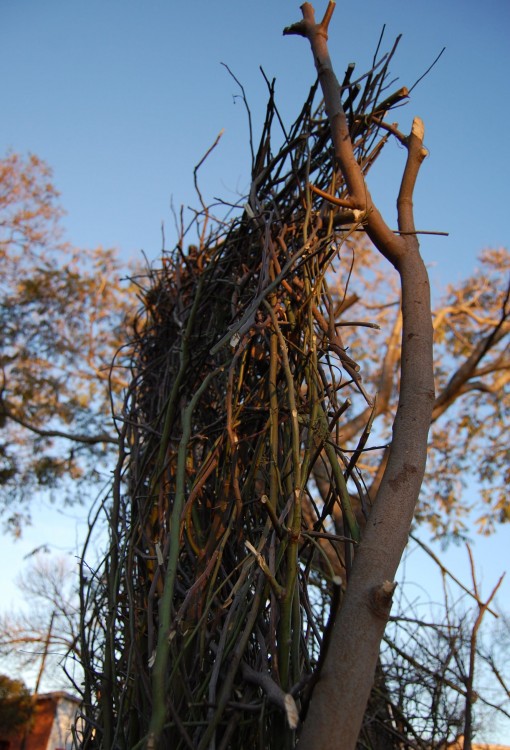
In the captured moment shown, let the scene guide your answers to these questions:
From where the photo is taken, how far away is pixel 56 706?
14.6 m

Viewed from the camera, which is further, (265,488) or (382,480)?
(265,488)

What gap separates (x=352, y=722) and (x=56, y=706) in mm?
15994

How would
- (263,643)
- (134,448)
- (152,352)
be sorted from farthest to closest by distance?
1. (152,352)
2. (134,448)
3. (263,643)

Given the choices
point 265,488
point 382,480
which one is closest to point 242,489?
point 265,488

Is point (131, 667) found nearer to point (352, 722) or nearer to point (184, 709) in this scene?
point (184, 709)

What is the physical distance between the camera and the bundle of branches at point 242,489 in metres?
1.07

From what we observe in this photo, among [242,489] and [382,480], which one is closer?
[382,480]

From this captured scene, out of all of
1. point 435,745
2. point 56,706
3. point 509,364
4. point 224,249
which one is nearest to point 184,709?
point 435,745

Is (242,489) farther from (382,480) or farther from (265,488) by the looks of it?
(382,480)

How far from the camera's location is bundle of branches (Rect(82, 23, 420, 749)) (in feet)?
3.51

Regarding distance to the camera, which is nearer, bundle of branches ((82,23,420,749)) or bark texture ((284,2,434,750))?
bark texture ((284,2,434,750))

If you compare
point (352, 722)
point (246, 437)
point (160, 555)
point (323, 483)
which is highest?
point (323, 483)

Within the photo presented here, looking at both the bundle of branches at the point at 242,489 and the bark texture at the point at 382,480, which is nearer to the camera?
the bark texture at the point at 382,480

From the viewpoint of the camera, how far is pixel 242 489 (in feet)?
4.54
